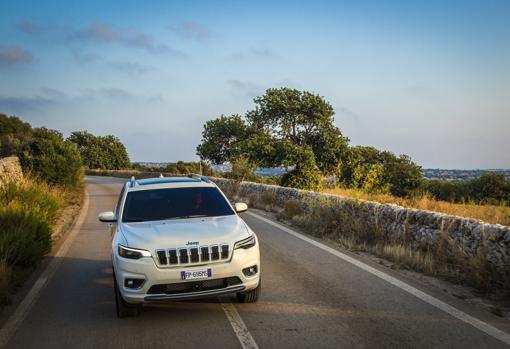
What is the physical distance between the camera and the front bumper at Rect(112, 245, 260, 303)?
5.35 m

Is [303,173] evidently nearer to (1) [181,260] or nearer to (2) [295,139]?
(2) [295,139]

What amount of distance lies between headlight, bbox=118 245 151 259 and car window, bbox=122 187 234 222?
34.2 inches

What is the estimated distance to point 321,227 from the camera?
12.1m

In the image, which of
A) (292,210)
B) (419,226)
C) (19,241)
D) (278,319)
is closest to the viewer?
(278,319)

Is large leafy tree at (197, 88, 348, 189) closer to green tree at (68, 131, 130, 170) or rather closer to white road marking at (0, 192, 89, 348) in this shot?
white road marking at (0, 192, 89, 348)

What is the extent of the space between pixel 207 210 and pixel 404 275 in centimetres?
330

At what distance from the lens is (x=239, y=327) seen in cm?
527

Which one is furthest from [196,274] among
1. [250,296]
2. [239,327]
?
[250,296]

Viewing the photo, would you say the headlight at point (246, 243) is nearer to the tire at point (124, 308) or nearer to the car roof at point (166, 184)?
the tire at point (124, 308)

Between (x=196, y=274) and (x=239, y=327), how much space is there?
0.76 metres

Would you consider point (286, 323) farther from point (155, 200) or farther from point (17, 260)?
point (17, 260)

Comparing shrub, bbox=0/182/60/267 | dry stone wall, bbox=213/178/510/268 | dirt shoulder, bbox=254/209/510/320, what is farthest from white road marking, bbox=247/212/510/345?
shrub, bbox=0/182/60/267

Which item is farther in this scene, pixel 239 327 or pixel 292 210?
pixel 292 210

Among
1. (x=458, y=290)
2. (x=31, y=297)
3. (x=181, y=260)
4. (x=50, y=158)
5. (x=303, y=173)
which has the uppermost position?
(x=50, y=158)
